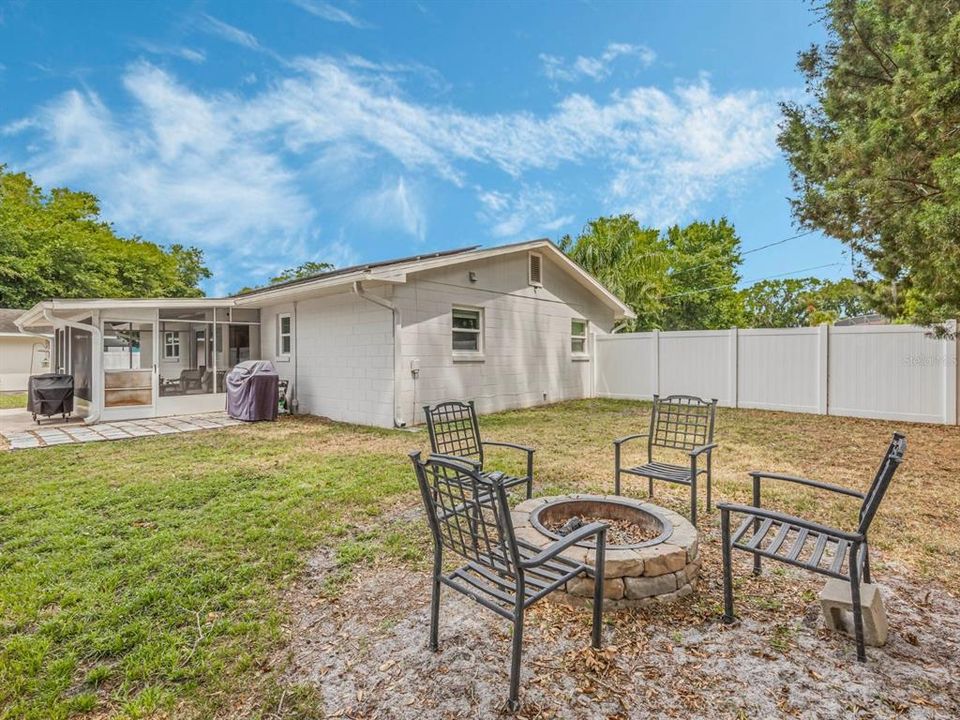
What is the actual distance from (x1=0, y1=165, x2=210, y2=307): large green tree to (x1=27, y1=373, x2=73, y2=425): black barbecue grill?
54.0 feet

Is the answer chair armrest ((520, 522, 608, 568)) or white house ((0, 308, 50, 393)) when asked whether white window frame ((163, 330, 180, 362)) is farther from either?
white house ((0, 308, 50, 393))

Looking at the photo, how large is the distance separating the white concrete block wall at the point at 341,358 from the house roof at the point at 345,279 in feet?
2.03

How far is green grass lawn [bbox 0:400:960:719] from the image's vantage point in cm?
220

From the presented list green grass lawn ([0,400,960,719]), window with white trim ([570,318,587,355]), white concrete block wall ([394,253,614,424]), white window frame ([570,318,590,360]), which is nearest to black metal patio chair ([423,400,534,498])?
green grass lawn ([0,400,960,719])

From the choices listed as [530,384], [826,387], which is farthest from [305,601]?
[826,387]

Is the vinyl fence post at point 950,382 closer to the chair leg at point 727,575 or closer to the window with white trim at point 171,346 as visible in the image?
the chair leg at point 727,575

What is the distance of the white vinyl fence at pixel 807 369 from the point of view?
8742 mm

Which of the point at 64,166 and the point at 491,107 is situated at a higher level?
the point at 64,166

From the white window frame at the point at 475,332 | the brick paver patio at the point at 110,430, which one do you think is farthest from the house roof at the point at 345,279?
the brick paver patio at the point at 110,430

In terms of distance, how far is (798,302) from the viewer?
2950 centimetres

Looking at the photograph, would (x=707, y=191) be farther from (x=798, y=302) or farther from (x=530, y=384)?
(x=530, y=384)

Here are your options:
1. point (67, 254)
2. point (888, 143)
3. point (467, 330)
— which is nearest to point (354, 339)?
point (467, 330)

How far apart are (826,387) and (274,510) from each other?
10.5m

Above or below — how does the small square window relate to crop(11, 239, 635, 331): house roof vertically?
below
